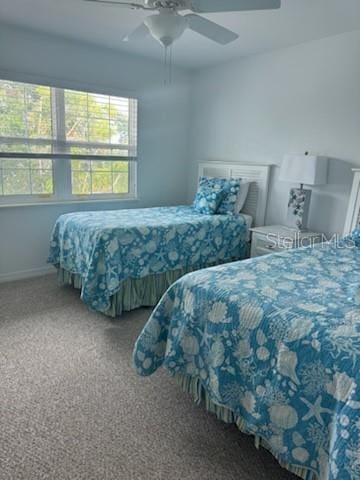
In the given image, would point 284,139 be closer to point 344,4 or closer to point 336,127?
point 336,127

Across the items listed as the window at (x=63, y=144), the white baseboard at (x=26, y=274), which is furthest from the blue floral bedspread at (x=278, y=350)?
the window at (x=63, y=144)

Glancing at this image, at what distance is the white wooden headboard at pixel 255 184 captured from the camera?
3.78 m

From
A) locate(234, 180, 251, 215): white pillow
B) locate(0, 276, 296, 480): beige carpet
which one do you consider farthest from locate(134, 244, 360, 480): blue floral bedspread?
locate(234, 180, 251, 215): white pillow

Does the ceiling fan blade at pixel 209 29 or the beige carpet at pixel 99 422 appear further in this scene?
the ceiling fan blade at pixel 209 29

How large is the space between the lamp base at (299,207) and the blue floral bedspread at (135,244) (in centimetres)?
55

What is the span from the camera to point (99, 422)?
68.0 inches

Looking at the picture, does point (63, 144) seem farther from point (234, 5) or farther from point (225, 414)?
point (225, 414)

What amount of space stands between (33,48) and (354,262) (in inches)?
134

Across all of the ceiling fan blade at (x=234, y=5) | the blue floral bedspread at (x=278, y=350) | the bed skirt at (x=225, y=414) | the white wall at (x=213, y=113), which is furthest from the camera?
the white wall at (x=213, y=113)

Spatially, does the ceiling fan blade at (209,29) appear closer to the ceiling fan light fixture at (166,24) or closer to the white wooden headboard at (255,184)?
the ceiling fan light fixture at (166,24)

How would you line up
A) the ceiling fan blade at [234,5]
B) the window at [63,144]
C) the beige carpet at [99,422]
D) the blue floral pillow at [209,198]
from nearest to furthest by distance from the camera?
1. the beige carpet at [99,422]
2. the ceiling fan blade at [234,5]
3. the window at [63,144]
4. the blue floral pillow at [209,198]

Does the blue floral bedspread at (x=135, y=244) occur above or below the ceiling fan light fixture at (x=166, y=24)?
below

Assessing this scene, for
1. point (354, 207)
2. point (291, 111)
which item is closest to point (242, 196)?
point (291, 111)

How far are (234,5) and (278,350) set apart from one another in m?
1.81
